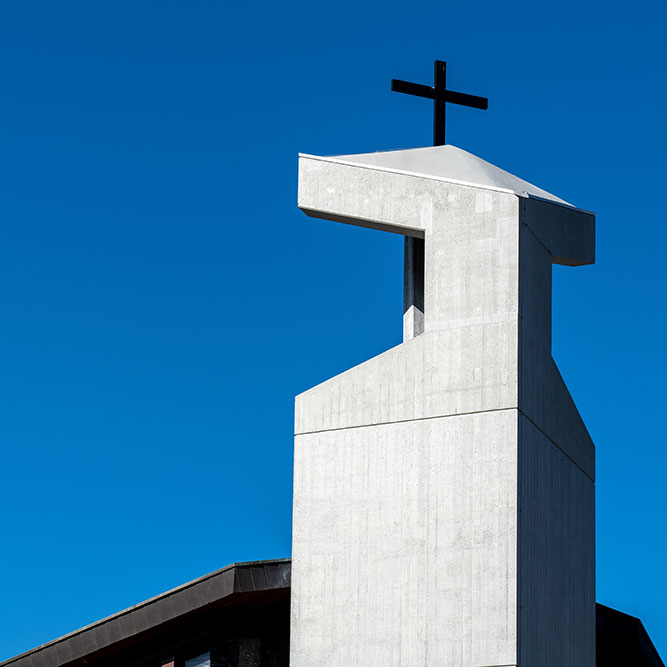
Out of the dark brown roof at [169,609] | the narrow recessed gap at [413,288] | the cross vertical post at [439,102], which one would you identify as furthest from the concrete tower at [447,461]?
the cross vertical post at [439,102]

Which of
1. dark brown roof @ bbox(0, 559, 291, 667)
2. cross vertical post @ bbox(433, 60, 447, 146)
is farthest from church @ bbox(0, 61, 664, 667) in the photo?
cross vertical post @ bbox(433, 60, 447, 146)

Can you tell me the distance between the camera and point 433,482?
16.6 metres

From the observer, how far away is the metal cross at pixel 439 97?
64.8ft

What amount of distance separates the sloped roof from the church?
4 centimetres

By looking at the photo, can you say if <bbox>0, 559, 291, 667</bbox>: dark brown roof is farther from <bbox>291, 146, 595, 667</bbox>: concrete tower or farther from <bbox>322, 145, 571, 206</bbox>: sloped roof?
<bbox>322, 145, 571, 206</bbox>: sloped roof

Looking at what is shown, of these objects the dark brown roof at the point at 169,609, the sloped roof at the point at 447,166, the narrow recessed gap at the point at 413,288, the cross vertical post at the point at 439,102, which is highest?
the cross vertical post at the point at 439,102

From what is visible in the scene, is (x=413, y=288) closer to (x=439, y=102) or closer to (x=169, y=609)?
(x=439, y=102)

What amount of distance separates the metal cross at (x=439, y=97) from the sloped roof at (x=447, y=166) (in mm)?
654

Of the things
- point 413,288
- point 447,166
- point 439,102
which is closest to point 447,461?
point 413,288

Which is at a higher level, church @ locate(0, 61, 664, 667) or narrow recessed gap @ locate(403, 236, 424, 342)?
narrow recessed gap @ locate(403, 236, 424, 342)

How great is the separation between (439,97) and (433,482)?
20.8 ft

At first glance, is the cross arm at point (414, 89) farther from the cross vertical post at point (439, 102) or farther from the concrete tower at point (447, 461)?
the concrete tower at point (447, 461)

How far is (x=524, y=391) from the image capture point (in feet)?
54.6

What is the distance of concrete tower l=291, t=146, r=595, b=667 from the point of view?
16.2m
